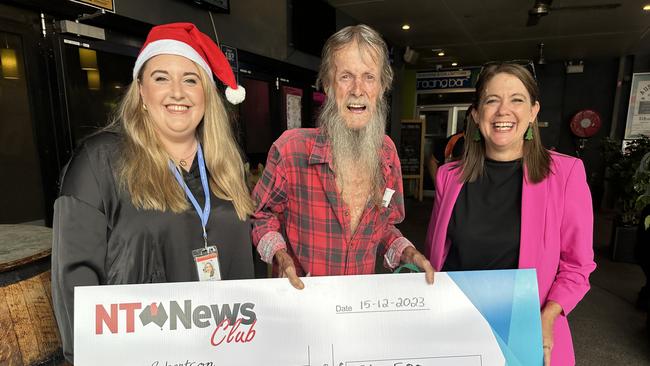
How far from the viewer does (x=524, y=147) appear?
129cm

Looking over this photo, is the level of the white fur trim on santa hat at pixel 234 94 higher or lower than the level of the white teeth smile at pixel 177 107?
higher

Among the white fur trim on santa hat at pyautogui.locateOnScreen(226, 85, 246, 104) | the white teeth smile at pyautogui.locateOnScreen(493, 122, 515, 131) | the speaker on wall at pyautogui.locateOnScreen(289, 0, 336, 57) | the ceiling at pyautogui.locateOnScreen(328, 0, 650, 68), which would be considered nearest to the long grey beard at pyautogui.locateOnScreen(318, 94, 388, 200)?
the white fur trim on santa hat at pyautogui.locateOnScreen(226, 85, 246, 104)

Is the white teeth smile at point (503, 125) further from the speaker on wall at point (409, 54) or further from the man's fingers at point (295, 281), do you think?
the speaker on wall at point (409, 54)

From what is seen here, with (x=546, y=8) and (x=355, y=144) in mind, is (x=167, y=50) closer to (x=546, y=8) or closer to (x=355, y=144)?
(x=355, y=144)

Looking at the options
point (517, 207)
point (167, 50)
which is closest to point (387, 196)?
point (517, 207)

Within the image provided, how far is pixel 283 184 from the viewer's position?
1.32m

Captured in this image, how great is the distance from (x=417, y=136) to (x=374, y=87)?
24.6ft

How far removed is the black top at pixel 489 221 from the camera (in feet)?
4.06

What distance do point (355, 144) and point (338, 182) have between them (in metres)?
0.16

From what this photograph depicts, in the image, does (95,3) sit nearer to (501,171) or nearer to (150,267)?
(150,267)

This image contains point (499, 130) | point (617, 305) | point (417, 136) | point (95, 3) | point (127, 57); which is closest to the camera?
point (499, 130)

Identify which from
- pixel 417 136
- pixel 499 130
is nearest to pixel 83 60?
pixel 499 130

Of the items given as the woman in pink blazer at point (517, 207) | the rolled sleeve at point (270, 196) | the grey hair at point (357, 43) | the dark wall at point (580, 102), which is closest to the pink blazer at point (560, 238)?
the woman in pink blazer at point (517, 207)

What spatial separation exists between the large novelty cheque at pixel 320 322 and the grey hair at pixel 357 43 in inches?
29.1
